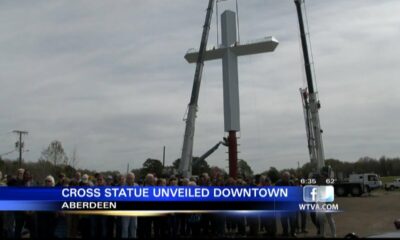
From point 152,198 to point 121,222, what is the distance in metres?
0.99

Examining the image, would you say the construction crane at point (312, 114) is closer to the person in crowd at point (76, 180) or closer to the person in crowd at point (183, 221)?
the person in crowd at point (183, 221)

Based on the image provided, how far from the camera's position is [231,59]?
43438 mm

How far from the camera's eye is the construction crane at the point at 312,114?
30.9m

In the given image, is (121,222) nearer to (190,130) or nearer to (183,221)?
(183,221)

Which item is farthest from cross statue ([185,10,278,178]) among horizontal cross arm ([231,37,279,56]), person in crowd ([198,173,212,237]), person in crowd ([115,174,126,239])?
person in crowd ([115,174,126,239])

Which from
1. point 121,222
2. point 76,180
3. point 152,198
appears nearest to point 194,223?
point 152,198

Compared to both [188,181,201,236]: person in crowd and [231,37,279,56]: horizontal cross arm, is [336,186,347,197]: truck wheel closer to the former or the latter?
[231,37,279,56]: horizontal cross arm

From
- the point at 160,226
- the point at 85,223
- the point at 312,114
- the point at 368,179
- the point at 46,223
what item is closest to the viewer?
the point at 46,223

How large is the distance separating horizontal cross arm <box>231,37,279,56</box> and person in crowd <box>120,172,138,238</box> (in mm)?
32689

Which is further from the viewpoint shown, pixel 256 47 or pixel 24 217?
pixel 256 47

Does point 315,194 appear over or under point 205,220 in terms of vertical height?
over

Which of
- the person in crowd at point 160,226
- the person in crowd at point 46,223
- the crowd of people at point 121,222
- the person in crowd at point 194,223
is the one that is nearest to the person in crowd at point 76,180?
the crowd of people at point 121,222

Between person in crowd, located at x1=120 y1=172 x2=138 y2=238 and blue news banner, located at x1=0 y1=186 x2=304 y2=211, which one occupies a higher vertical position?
blue news banner, located at x1=0 y1=186 x2=304 y2=211

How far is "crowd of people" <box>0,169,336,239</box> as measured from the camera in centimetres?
1183
